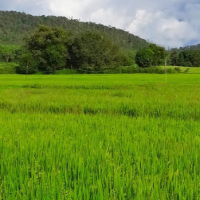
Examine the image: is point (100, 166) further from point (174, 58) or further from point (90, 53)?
point (174, 58)

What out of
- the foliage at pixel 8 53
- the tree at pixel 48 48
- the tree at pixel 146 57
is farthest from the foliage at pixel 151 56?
the foliage at pixel 8 53

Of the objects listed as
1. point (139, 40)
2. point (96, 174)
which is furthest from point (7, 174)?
point (139, 40)

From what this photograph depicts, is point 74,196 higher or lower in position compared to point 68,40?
lower

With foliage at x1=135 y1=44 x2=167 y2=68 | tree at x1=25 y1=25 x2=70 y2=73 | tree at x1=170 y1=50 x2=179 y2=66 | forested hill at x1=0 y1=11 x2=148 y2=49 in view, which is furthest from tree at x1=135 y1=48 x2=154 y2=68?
forested hill at x1=0 y1=11 x2=148 y2=49

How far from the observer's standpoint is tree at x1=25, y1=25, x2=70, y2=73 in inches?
1911

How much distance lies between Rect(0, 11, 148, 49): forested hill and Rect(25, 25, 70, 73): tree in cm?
5585

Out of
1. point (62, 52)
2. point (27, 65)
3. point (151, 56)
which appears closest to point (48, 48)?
point (62, 52)

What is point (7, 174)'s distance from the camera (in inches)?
82.9

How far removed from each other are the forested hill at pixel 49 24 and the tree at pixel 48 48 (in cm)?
5585

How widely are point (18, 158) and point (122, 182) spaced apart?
1.17 m

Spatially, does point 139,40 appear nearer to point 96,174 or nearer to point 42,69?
point 42,69

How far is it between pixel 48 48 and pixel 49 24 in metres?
79.5

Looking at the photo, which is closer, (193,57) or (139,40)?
(193,57)

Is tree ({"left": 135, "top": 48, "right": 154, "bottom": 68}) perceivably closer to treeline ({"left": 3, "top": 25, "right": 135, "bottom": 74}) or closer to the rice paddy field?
treeline ({"left": 3, "top": 25, "right": 135, "bottom": 74})
